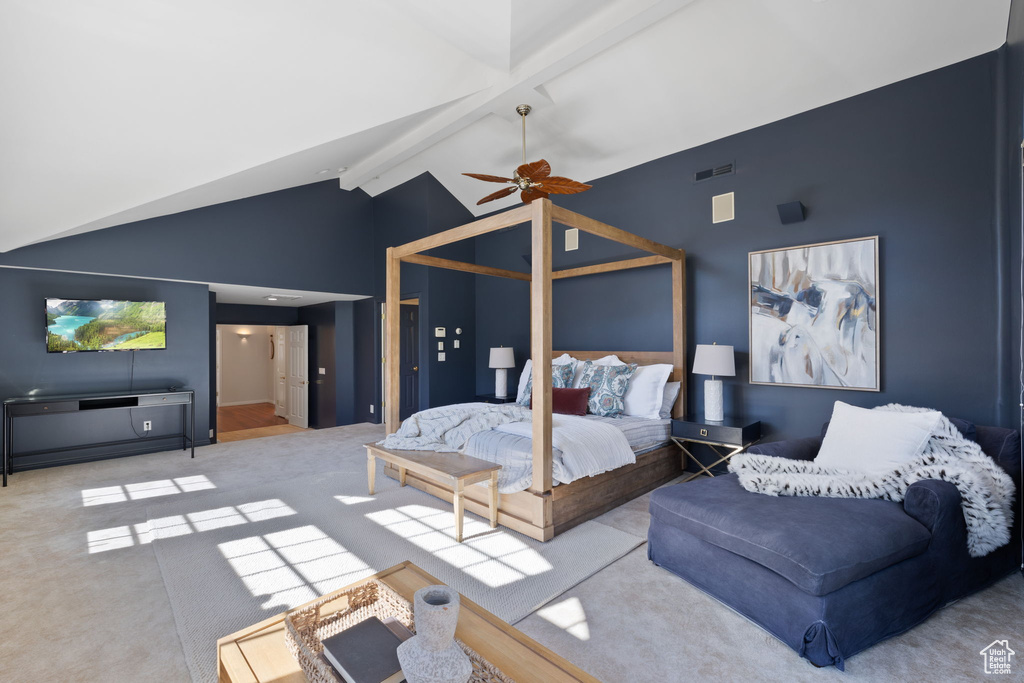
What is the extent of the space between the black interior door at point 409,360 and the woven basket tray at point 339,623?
5442 mm

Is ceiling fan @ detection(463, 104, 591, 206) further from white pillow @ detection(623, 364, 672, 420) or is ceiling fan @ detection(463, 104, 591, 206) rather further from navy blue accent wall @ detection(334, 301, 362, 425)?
navy blue accent wall @ detection(334, 301, 362, 425)

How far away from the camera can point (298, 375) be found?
860cm

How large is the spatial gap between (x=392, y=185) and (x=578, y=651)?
6.55 metres

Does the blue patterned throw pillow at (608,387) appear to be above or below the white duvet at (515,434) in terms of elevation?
above

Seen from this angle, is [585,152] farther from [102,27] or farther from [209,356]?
[209,356]

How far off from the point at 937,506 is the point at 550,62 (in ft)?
12.0

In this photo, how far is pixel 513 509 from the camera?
3.09m

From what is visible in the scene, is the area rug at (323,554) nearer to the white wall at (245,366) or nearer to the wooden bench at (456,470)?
the wooden bench at (456,470)

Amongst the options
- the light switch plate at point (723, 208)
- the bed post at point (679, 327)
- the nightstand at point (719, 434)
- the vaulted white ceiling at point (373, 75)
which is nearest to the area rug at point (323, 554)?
the nightstand at point (719, 434)

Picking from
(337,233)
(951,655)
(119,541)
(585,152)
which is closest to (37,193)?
(119,541)

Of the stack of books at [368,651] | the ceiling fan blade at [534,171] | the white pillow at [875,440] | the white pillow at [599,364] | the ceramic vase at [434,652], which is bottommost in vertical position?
the stack of books at [368,651]

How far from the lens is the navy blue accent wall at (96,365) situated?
15.4 feet

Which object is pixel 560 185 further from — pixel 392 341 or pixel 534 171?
pixel 392 341

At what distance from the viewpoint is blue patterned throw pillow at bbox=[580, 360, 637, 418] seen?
13.9 ft
